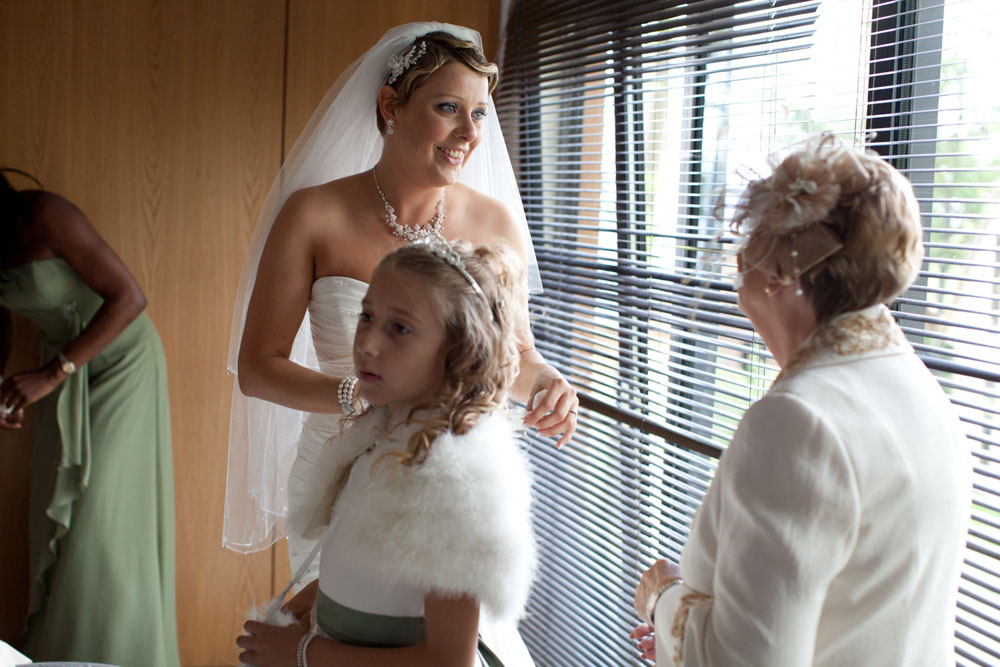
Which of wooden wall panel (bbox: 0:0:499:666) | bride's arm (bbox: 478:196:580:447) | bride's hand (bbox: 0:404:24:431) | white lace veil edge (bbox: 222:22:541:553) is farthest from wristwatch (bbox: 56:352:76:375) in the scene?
bride's arm (bbox: 478:196:580:447)

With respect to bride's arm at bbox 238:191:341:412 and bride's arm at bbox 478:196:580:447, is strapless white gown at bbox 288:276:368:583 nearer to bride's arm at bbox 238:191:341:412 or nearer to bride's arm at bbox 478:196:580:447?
bride's arm at bbox 238:191:341:412

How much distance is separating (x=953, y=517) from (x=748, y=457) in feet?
0.87

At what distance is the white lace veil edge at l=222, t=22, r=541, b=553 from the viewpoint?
2021 mm

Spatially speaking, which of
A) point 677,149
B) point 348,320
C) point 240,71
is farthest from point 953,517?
point 240,71

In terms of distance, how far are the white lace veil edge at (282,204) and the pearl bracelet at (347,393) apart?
554 millimetres

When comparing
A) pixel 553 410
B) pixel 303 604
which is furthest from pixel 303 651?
pixel 553 410

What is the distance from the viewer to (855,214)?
3.18ft

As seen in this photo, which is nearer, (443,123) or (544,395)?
(544,395)

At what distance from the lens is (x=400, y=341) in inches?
47.2

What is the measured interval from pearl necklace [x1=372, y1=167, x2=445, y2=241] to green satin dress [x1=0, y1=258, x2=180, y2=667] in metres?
1.23

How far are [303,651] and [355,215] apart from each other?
1.01 m

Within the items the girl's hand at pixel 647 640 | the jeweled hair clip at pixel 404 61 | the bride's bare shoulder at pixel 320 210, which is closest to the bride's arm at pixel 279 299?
the bride's bare shoulder at pixel 320 210

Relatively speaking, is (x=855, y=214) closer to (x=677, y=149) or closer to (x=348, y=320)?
(x=348, y=320)

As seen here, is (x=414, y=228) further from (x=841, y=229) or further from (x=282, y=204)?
(x=841, y=229)
